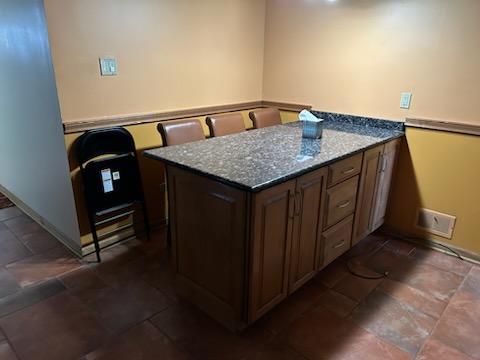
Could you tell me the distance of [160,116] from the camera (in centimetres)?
280

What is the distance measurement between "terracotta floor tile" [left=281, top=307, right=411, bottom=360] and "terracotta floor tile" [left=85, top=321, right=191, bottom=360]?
1.96 ft

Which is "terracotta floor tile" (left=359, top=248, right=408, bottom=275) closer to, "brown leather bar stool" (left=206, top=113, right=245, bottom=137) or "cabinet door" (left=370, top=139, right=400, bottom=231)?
"cabinet door" (left=370, top=139, right=400, bottom=231)

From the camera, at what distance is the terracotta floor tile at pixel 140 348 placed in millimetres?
1735

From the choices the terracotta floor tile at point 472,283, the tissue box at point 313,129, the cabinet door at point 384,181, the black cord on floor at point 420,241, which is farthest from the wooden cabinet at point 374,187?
the terracotta floor tile at point 472,283

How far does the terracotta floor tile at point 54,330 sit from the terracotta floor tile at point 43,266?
11.9 inches

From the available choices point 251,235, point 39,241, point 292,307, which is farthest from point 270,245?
point 39,241

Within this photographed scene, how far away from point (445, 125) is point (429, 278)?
1.11 meters

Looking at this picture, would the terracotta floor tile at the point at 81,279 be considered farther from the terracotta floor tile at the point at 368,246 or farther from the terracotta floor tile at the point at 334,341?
the terracotta floor tile at the point at 368,246

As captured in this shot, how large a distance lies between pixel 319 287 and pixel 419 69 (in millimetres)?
1755

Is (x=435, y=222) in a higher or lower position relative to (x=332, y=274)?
higher

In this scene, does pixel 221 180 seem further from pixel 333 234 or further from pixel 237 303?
pixel 333 234

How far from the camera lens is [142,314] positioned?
2.02 meters

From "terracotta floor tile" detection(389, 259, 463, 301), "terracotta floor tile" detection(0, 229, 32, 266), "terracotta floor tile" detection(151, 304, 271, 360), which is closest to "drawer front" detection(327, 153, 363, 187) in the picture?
"terracotta floor tile" detection(389, 259, 463, 301)

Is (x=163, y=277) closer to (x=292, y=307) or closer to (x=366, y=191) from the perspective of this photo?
(x=292, y=307)
